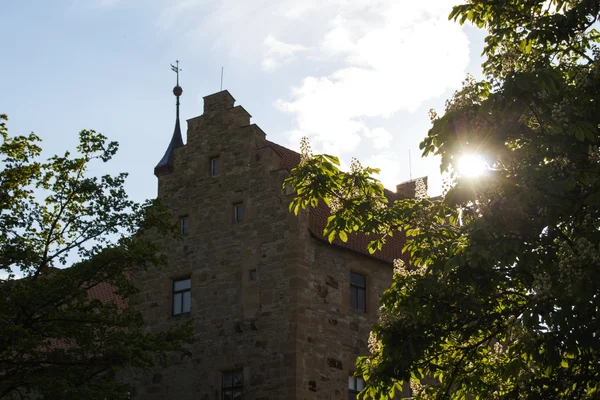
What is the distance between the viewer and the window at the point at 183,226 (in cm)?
2827

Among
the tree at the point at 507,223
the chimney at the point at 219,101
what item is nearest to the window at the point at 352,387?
the chimney at the point at 219,101

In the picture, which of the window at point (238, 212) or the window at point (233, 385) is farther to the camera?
the window at point (238, 212)

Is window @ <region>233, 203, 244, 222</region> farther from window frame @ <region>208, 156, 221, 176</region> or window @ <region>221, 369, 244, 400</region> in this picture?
window @ <region>221, 369, 244, 400</region>

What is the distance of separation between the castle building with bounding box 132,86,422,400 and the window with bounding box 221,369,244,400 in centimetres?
3

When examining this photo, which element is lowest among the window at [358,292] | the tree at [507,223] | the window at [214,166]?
the tree at [507,223]

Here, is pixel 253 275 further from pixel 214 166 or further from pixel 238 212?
pixel 214 166

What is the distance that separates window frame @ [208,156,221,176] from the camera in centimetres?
2812

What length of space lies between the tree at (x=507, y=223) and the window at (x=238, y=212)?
13.1m

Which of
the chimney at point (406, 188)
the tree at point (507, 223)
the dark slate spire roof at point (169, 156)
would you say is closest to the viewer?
the tree at point (507, 223)

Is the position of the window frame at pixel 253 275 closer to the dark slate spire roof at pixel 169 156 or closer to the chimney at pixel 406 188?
the chimney at pixel 406 188

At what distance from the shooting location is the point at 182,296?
2767 centimetres

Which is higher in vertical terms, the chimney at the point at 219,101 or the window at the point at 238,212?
the chimney at the point at 219,101

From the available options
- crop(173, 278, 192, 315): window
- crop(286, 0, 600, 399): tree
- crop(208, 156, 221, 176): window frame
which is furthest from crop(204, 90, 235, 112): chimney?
crop(286, 0, 600, 399): tree

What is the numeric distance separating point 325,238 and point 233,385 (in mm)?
4732
